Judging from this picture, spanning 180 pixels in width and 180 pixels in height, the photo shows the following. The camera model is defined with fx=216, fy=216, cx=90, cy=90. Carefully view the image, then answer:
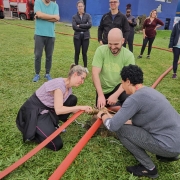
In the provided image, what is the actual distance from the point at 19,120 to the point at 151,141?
5.24ft

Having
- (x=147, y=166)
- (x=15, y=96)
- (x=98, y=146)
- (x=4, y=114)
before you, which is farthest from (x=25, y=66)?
(x=147, y=166)

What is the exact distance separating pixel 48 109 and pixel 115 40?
4.08 ft

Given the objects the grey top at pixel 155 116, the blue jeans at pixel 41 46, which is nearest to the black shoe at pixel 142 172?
the grey top at pixel 155 116

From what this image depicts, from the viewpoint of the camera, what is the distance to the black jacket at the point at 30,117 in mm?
2529

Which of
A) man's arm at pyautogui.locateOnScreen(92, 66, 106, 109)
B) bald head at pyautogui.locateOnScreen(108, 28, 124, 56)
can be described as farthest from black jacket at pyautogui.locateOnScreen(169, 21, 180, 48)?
man's arm at pyautogui.locateOnScreen(92, 66, 106, 109)

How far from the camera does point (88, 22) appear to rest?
5383 mm

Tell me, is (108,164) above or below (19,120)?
below

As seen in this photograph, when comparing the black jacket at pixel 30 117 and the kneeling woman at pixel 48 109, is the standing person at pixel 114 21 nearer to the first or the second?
the kneeling woman at pixel 48 109

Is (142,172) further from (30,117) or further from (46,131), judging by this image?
(30,117)

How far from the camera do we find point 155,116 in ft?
6.61

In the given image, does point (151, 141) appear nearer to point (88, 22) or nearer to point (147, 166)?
point (147, 166)

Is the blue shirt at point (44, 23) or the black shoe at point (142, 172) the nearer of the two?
the black shoe at point (142, 172)

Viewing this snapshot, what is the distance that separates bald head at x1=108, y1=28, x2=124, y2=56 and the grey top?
3.23ft

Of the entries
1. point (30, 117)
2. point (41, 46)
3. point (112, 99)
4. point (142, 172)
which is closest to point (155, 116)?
point (142, 172)
